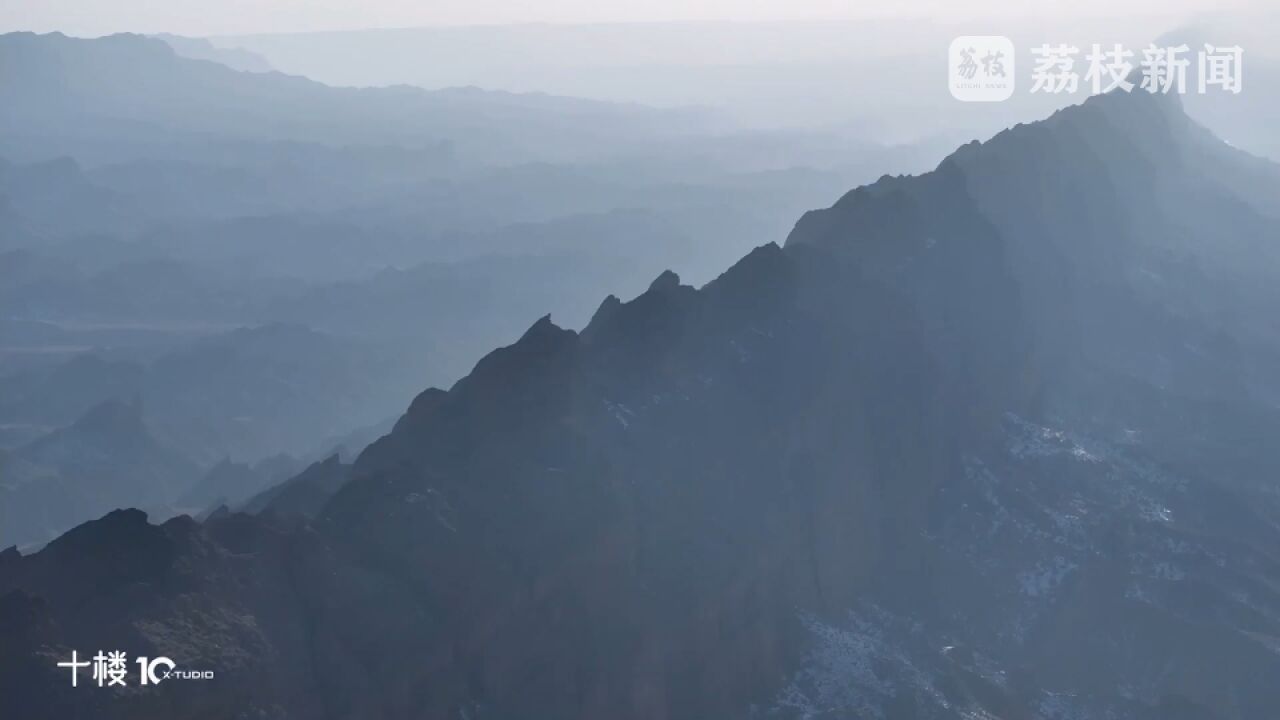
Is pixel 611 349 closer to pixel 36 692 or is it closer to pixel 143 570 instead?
pixel 143 570

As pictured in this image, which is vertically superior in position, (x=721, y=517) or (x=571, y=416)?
(x=571, y=416)

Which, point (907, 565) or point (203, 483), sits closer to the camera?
point (907, 565)

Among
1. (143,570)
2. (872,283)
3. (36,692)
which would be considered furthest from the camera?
(872,283)

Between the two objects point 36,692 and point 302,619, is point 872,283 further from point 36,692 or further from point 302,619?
point 36,692

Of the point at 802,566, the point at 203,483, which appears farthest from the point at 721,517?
the point at 203,483

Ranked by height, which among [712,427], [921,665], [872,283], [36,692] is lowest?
[921,665]

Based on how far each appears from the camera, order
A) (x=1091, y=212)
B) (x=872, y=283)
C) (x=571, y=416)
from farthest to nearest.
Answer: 1. (x=1091, y=212)
2. (x=872, y=283)
3. (x=571, y=416)

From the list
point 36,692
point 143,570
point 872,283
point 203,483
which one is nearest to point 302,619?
point 143,570
